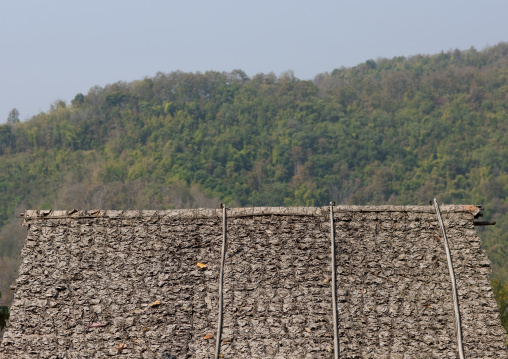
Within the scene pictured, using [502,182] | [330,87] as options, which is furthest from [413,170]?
[330,87]

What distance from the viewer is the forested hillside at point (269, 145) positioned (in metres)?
75.4

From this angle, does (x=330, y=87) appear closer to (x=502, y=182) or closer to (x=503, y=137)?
(x=503, y=137)

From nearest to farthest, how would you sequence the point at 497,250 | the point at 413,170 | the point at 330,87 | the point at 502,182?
the point at 497,250 < the point at 502,182 < the point at 413,170 < the point at 330,87

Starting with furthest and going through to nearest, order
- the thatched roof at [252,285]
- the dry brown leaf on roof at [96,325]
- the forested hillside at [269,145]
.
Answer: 1. the forested hillside at [269,145]
2. the dry brown leaf on roof at [96,325]
3. the thatched roof at [252,285]

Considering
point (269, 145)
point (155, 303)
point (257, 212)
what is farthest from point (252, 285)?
point (269, 145)

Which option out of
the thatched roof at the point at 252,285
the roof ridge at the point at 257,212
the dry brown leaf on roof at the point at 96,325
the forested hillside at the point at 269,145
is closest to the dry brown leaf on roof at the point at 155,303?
the thatched roof at the point at 252,285

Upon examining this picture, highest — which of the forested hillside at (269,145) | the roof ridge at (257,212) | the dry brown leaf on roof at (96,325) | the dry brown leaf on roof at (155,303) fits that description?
the forested hillside at (269,145)

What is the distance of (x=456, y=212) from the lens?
10.8 meters

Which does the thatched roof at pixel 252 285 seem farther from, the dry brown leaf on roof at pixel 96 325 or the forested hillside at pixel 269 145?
the forested hillside at pixel 269 145

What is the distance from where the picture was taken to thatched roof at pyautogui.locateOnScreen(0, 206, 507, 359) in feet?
31.7

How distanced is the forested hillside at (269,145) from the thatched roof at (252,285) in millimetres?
50738

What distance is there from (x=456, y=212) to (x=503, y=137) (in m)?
83.5

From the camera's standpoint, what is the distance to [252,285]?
1018 centimetres

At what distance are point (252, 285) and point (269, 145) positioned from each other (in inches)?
3193
